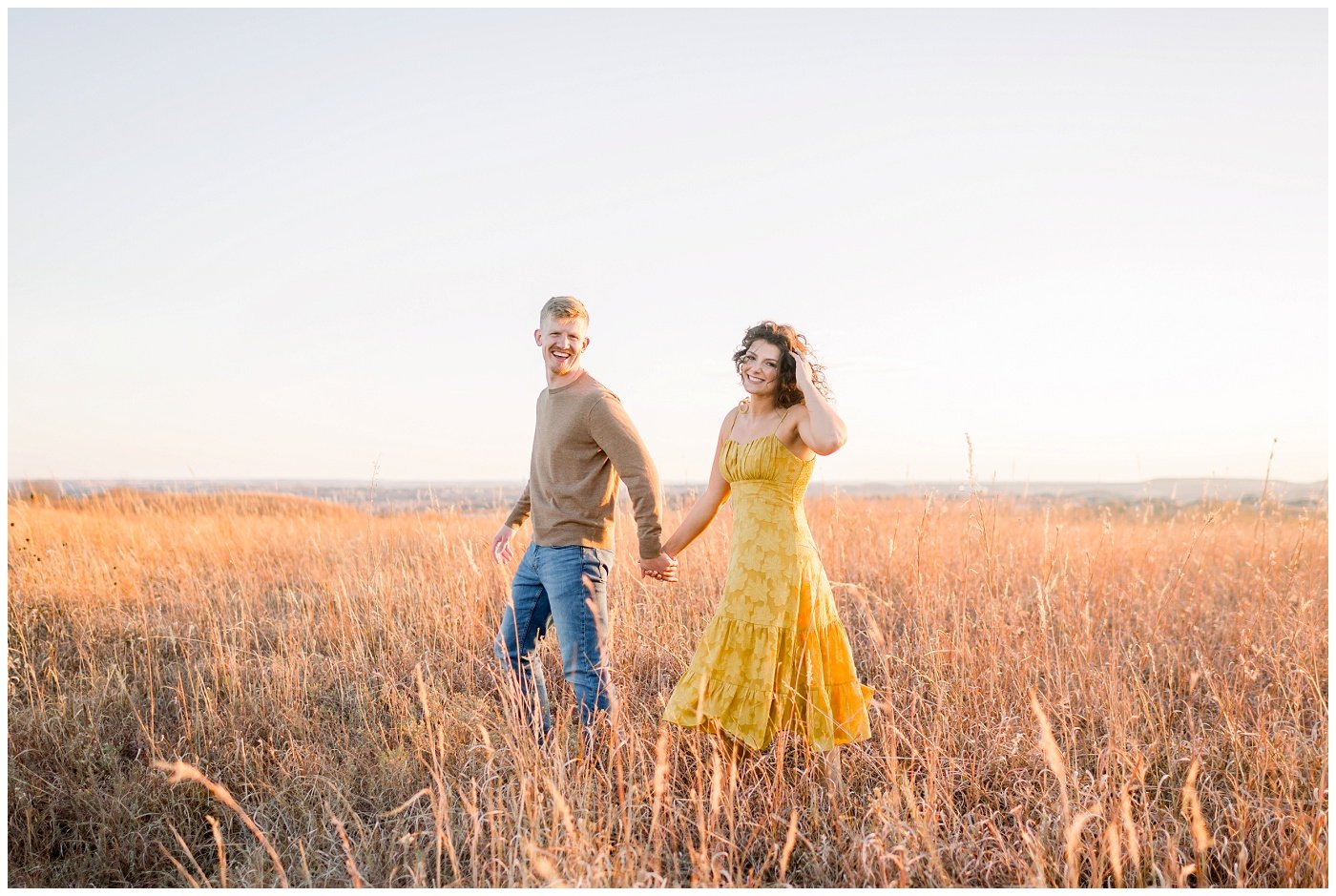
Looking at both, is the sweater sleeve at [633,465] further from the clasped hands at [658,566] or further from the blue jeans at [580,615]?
the blue jeans at [580,615]

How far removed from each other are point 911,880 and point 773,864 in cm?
45

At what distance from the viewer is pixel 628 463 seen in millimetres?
3273

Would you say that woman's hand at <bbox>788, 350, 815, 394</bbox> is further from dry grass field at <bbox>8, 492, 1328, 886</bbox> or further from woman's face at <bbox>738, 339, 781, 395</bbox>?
dry grass field at <bbox>8, 492, 1328, 886</bbox>

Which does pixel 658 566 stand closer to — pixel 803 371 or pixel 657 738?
pixel 657 738

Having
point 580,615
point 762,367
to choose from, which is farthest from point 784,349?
point 580,615

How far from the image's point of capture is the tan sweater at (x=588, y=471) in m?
3.26

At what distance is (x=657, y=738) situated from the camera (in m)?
3.39

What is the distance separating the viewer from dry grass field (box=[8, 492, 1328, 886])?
8.91 feet

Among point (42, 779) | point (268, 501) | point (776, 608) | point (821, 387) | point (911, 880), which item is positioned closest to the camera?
point (911, 880)

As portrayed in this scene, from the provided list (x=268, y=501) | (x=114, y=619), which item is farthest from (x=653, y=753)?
(x=268, y=501)

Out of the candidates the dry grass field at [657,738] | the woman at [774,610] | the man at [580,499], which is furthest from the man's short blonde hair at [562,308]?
the dry grass field at [657,738]

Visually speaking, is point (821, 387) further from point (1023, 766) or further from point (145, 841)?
point (145, 841)

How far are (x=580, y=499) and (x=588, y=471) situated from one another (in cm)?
12

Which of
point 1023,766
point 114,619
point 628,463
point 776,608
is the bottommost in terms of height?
point 1023,766
